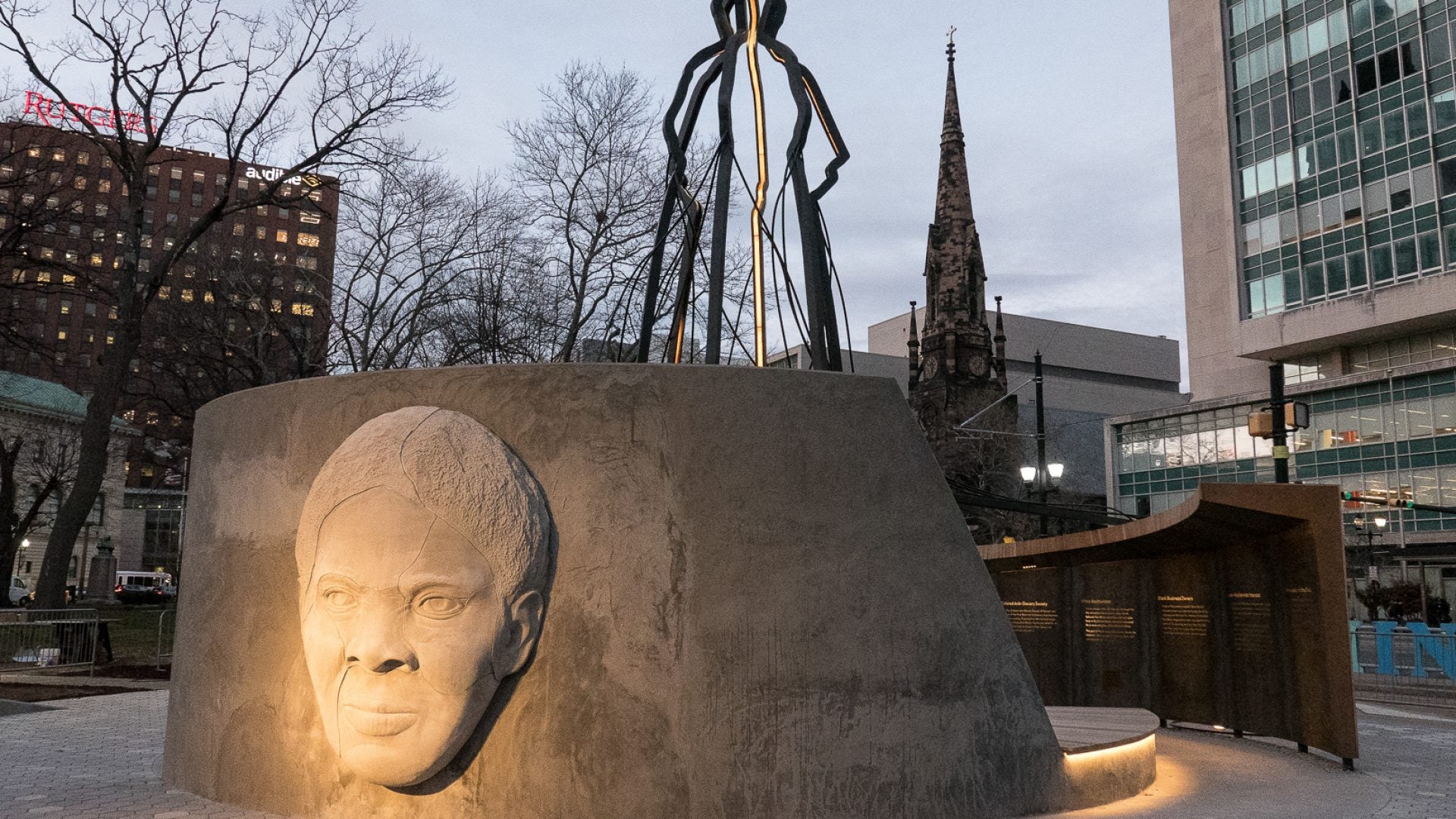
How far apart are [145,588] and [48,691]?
50.1m

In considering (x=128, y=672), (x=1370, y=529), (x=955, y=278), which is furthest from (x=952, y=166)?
(x=128, y=672)

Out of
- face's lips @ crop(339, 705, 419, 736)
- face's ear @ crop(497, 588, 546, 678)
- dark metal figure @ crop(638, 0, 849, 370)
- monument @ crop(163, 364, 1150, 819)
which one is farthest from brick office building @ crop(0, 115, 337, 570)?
face's ear @ crop(497, 588, 546, 678)

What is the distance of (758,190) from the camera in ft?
30.8

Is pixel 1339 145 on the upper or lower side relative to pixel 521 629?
upper

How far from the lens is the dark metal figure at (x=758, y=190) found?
8797mm

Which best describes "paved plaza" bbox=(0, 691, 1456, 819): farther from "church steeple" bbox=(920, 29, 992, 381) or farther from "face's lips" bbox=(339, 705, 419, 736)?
"church steeple" bbox=(920, 29, 992, 381)

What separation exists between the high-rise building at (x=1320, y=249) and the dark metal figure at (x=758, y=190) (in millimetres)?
32251

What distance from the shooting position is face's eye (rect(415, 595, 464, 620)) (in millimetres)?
6266

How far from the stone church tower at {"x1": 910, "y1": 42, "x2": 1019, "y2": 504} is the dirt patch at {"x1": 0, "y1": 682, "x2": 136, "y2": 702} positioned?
49.3m

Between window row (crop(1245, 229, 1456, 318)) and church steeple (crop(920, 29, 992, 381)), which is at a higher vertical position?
church steeple (crop(920, 29, 992, 381))

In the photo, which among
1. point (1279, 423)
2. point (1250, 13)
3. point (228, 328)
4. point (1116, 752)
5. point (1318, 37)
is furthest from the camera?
point (1250, 13)

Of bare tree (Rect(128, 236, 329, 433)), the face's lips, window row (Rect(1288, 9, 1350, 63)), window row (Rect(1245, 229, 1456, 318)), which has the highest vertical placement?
window row (Rect(1288, 9, 1350, 63))

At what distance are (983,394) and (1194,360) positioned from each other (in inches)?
658

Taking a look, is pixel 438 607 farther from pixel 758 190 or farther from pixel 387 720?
pixel 758 190
